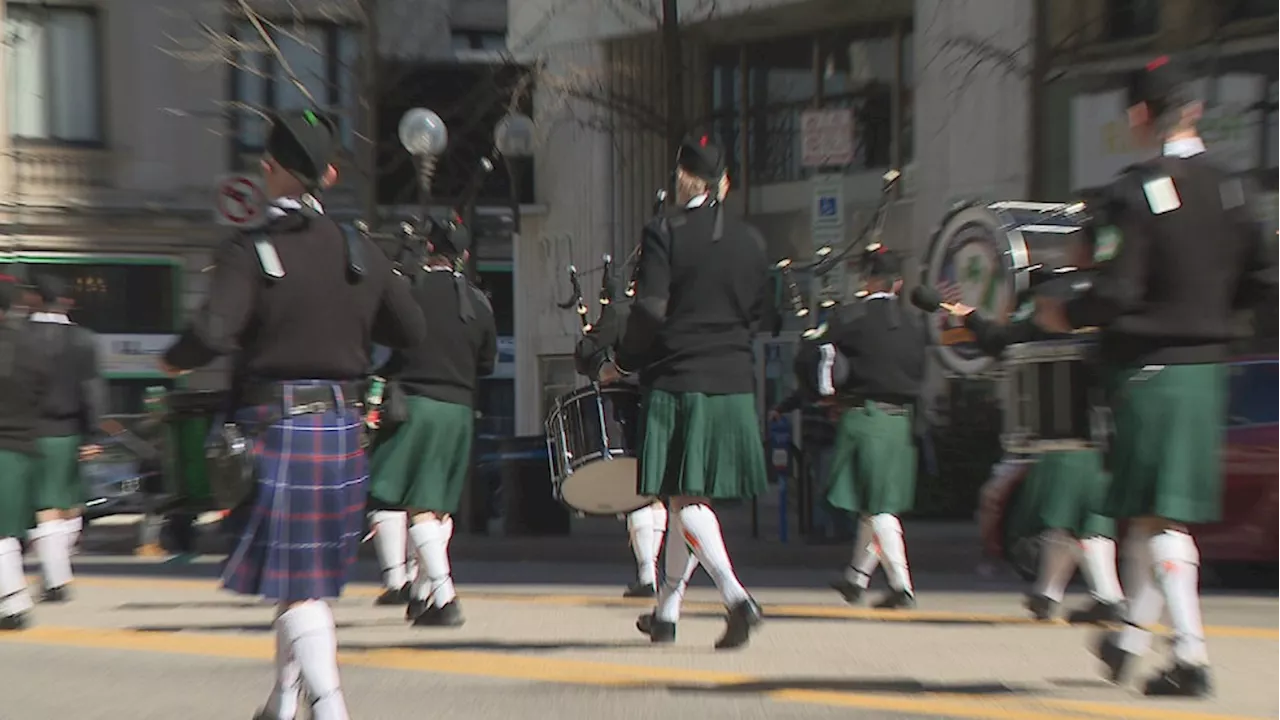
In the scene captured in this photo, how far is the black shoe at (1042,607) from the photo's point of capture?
7.92 m

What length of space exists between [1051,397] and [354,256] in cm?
545

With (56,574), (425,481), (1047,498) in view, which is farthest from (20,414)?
(1047,498)

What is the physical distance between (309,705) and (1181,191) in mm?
3041

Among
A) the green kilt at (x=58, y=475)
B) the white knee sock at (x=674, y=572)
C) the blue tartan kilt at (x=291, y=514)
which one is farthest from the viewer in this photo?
the green kilt at (x=58, y=475)

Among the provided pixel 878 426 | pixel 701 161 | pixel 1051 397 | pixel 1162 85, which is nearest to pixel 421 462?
pixel 701 161

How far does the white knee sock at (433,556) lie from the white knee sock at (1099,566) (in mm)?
2947

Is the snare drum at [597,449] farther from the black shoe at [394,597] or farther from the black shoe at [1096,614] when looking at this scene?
the black shoe at [1096,614]

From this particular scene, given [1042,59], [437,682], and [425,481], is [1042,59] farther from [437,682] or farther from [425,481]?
[437,682]

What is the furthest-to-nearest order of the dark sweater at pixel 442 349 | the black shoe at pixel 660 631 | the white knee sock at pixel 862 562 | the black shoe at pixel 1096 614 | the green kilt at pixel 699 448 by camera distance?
the white knee sock at pixel 862 562 < the dark sweater at pixel 442 349 < the black shoe at pixel 1096 614 < the black shoe at pixel 660 631 < the green kilt at pixel 699 448

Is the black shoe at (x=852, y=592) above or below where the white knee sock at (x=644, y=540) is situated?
below

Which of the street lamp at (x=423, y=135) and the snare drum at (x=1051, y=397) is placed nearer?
the snare drum at (x=1051, y=397)

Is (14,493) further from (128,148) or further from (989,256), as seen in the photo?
(128,148)

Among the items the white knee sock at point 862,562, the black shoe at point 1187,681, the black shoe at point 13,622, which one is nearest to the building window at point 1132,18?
the white knee sock at point 862,562

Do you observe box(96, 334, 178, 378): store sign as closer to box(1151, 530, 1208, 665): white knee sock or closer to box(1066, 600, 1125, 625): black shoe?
box(1066, 600, 1125, 625): black shoe
